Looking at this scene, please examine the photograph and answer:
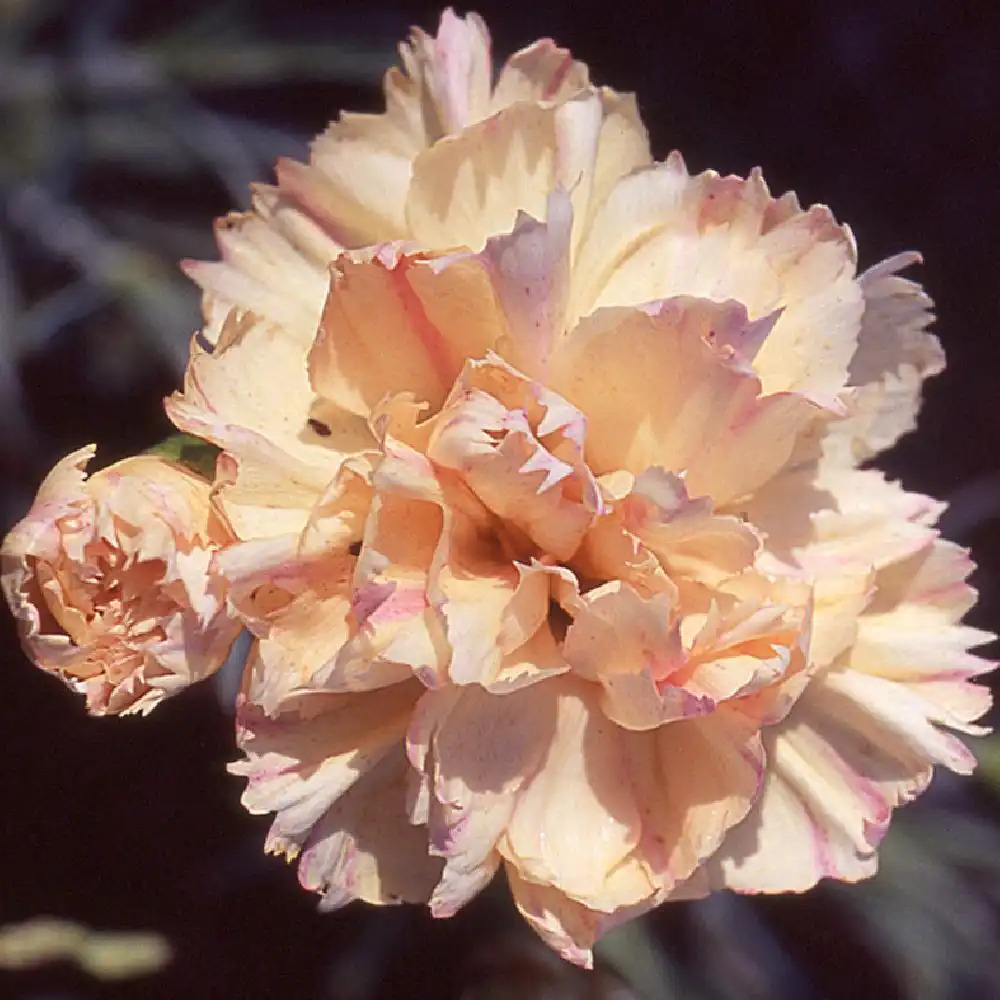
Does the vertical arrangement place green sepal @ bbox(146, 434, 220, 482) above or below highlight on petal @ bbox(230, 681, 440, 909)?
above

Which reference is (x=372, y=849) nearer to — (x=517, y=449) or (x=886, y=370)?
(x=517, y=449)

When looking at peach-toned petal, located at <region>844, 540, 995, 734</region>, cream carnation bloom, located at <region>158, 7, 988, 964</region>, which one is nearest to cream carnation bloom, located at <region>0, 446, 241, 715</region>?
cream carnation bloom, located at <region>158, 7, 988, 964</region>

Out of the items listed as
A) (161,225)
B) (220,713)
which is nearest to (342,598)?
(220,713)

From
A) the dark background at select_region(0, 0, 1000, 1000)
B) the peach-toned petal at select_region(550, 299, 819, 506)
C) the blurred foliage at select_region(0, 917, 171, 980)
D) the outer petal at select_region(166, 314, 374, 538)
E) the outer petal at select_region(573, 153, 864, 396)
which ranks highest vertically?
the outer petal at select_region(573, 153, 864, 396)

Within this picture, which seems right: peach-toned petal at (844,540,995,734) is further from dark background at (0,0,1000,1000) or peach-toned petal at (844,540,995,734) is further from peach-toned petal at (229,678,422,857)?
dark background at (0,0,1000,1000)

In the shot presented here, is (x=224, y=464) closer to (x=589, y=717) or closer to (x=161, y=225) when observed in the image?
(x=589, y=717)

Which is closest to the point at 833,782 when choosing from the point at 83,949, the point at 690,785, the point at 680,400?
the point at 690,785
